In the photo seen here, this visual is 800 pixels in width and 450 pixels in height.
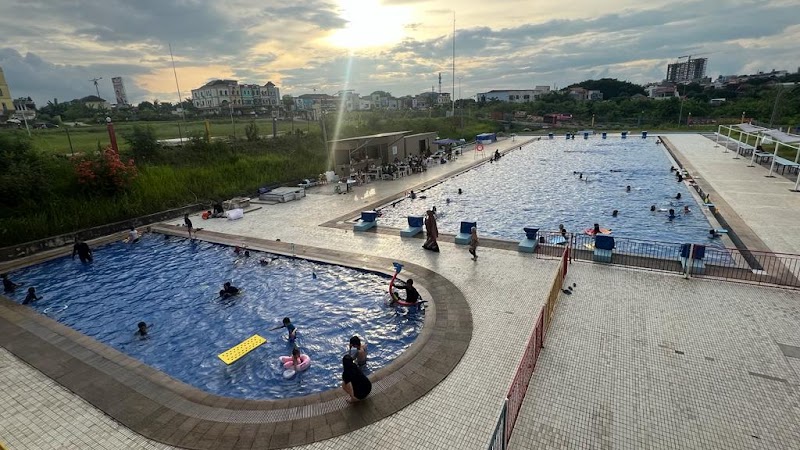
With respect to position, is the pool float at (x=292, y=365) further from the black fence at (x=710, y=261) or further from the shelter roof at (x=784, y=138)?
the shelter roof at (x=784, y=138)

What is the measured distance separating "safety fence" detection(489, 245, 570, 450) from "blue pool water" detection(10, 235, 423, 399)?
3281mm

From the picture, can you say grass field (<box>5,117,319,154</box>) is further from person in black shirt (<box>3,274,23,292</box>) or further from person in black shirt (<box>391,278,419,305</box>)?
person in black shirt (<box>391,278,419,305</box>)

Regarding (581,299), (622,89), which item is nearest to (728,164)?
(581,299)

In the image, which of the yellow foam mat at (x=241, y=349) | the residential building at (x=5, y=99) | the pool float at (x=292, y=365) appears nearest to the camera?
the pool float at (x=292, y=365)

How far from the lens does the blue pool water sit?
9.68 meters

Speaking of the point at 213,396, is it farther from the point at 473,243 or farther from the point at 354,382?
the point at 473,243

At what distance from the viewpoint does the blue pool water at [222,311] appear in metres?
9.68

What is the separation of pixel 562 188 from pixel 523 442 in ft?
83.5

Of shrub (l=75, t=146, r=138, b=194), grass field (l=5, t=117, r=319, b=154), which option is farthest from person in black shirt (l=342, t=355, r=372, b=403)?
grass field (l=5, t=117, r=319, b=154)

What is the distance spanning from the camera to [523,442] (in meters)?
6.73

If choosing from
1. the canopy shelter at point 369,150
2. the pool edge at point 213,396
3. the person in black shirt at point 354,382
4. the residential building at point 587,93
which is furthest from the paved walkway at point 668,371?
the residential building at point 587,93

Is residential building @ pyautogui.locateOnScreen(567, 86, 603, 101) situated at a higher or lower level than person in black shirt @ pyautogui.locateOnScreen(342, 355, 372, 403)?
higher

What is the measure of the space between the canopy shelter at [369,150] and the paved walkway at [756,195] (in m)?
24.8

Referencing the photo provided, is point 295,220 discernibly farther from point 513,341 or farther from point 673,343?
point 673,343
